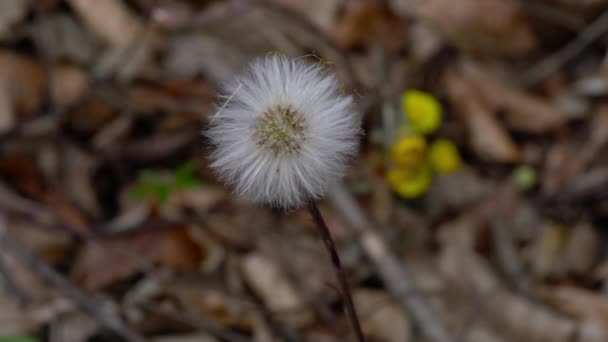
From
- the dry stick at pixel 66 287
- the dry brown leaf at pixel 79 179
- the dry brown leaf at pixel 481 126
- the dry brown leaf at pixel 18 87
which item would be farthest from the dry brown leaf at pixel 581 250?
the dry brown leaf at pixel 18 87

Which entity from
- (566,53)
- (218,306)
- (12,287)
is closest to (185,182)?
(218,306)

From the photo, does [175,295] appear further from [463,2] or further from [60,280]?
[463,2]

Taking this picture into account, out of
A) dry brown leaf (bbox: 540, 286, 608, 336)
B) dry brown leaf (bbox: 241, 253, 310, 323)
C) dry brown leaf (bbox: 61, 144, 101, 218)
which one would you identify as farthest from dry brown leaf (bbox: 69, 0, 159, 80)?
dry brown leaf (bbox: 540, 286, 608, 336)

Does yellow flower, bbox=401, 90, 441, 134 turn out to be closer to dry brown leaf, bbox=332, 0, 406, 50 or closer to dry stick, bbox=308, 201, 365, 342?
dry brown leaf, bbox=332, 0, 406, 50

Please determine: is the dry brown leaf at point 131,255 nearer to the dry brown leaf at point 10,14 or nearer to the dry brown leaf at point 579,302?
the dry brown leaf at point 10,14

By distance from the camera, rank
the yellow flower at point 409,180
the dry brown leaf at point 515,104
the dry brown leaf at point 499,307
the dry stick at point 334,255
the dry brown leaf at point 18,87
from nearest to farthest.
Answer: the dry stick at point 334,255
the dry brown leaf at point 499,307
the yellow flower at point 409,180
the dry brown leaf at point 18,87
the dry brown leaf at point 515,104

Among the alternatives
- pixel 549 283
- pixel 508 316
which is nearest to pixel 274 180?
pixel 508 316

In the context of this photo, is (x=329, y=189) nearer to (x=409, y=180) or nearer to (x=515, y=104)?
(x=409, y=180)
